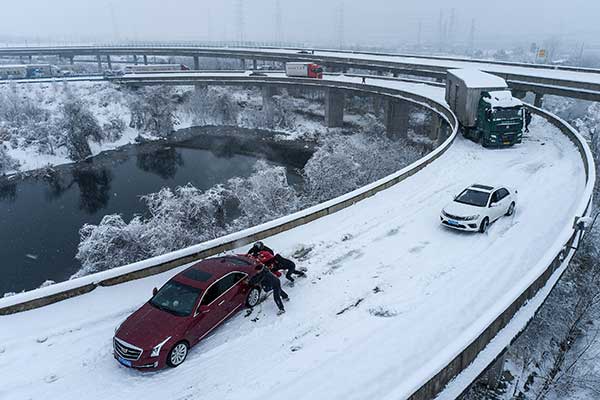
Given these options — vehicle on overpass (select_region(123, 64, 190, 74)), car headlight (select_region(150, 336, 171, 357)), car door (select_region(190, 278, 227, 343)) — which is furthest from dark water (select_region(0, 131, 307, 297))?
vehicle on overpass (select_region(123, 64, 190, 74))

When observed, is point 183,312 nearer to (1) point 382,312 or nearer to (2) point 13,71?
(1) point 382,312

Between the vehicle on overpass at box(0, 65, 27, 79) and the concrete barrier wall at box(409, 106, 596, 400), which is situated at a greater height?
the vehicle on overpass at box(0, 65, 27, 79)

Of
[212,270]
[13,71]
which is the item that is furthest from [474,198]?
[13,71]

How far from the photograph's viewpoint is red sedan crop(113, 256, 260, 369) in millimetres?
9172

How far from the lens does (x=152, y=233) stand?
83.0ft

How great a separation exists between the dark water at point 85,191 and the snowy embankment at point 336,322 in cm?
1806

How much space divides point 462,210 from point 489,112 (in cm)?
1251

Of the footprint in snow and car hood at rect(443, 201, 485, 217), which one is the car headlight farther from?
car hood at rect(443, 201, 485, 217)

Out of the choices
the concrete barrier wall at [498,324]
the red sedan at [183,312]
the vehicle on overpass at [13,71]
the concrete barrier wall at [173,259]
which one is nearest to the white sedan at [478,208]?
the concrete barrier wall at [498,324]

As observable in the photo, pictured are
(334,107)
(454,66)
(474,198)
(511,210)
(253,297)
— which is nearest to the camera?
(253,297)

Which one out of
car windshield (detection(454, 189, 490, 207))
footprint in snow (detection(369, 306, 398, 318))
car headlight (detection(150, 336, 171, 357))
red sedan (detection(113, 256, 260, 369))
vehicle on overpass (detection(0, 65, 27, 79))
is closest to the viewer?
car headlight (detection(150, 336, 171, 357))

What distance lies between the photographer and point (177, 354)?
31.1 ft

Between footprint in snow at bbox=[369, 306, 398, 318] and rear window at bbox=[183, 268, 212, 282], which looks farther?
footprint in snow at bbox=[369, 306, 398, 318]

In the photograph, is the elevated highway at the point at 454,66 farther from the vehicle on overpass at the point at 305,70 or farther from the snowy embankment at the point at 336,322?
the snowy embankment at the point at 336,322
